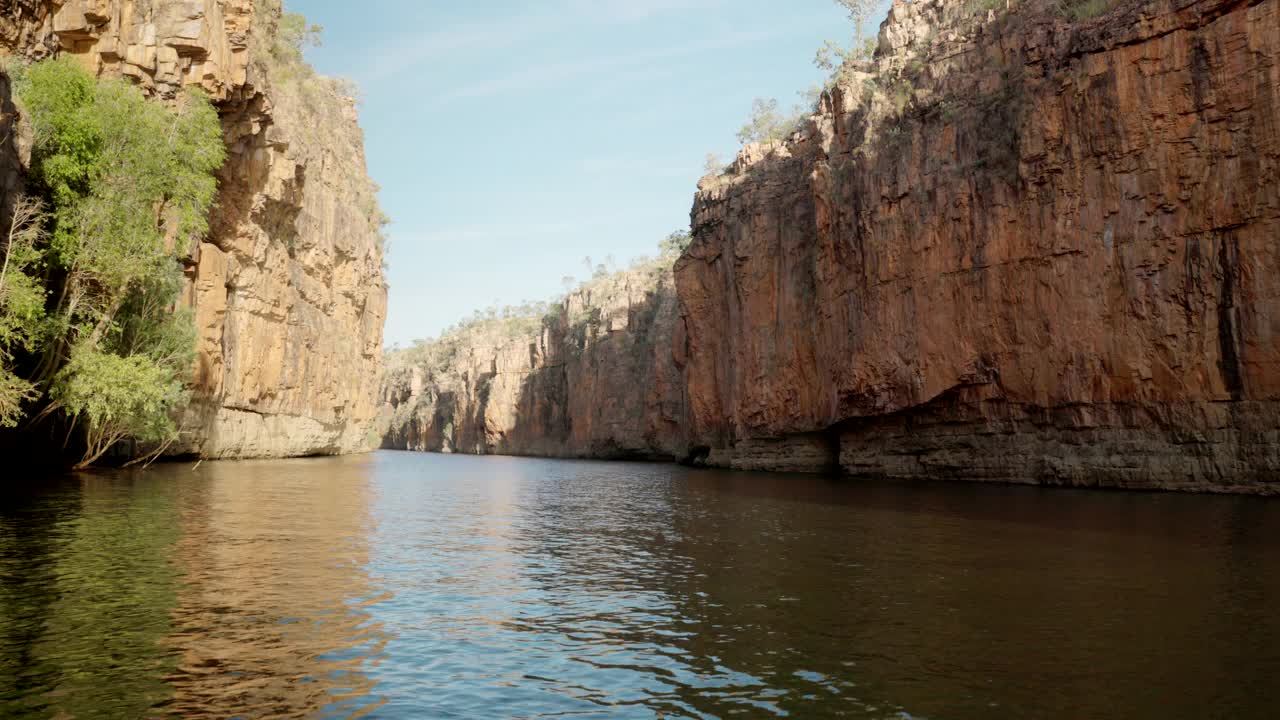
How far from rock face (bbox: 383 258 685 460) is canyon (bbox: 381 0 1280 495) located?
26894 millimetres

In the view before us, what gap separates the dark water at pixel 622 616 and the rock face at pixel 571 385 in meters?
68.1

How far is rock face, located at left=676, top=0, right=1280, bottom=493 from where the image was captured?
35188 mm

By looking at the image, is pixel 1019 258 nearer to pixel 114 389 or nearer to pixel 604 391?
pixel 114 389

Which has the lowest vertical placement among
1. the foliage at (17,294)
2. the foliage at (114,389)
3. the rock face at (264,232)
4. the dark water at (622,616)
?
the dark water at (622,616)

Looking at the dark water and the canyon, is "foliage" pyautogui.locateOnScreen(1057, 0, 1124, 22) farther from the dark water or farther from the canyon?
the dark water

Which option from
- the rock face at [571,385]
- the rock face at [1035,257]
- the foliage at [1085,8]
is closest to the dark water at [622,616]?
the rock face at [1035,257]

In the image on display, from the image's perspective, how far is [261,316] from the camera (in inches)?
2178

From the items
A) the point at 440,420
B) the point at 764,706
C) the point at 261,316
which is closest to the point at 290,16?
the point at 261,316

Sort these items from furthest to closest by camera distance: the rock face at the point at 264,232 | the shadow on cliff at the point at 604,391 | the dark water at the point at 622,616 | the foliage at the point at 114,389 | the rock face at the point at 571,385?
the rock face at the point at 571,385 < the shadow on cliff at the point at 604,391 < the rock face at the point at 264,232 < the foliage at the point at 114,389 < the dark water at the point at 622,616

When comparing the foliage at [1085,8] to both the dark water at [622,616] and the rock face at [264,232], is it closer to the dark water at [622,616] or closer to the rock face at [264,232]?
the dark water at [622,616]

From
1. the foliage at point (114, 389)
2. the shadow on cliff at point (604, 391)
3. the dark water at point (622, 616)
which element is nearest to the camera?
the dark water at point (622, 616)

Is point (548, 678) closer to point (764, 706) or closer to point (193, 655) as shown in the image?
point (764, 706)

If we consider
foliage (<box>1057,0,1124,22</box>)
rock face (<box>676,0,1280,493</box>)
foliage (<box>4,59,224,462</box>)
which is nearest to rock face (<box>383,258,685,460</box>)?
rock face (<box>676,0,1280,493</box>)

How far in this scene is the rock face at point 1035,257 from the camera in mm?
35188
